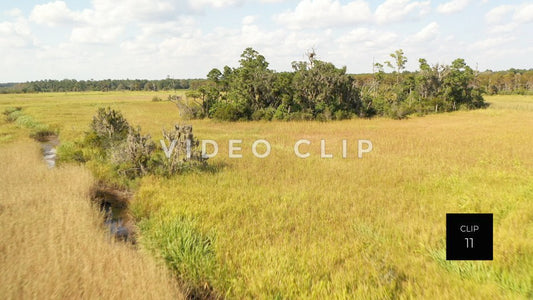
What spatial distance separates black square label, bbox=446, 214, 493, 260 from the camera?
11.1ft

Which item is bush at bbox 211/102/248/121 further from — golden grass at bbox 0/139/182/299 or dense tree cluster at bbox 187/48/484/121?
golden grass at bbox 0/139/182/299

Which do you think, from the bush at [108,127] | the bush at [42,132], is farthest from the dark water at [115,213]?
the bush at [42,132]

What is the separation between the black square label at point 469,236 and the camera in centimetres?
338

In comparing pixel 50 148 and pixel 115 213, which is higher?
pixel 50 148

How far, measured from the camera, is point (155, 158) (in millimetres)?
11016

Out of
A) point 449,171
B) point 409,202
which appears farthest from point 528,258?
point 449,171

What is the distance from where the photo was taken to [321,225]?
5941mm

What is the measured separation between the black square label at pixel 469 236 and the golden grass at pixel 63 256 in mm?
3593

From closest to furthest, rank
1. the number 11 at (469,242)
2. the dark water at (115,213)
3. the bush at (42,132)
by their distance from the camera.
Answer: the number 11 at (469,242), the dark water at (115,213), the bush at (42,132)

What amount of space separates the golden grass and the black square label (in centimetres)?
359

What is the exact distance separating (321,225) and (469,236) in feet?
8.94

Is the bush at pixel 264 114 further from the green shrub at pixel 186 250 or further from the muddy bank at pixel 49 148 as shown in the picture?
the green shrub at pixel 186 250

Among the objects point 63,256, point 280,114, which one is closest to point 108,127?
point 63,256

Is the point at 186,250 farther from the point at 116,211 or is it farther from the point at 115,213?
the point at 116,211
